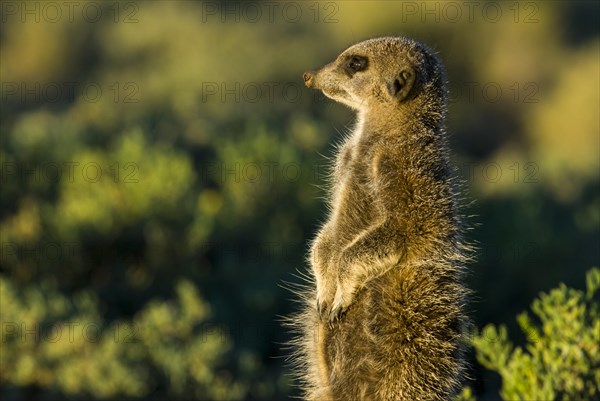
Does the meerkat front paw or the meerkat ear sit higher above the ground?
the meerkat ear

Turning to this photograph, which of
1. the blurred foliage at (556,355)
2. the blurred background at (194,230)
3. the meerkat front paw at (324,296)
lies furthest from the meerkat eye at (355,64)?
the blurred foliage at (556,355)

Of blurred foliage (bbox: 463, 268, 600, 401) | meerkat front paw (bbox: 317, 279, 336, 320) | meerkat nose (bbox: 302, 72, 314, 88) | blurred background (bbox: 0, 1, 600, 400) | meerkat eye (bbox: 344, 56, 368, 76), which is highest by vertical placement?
meerkat eye (bbox: 344, 56, 368, 76)

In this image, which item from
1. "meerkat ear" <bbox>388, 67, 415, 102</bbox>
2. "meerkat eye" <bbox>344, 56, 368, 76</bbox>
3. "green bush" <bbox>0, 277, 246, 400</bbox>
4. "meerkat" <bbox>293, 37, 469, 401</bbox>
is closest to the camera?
"meerkat" <bbox>293, 37, 469, 401</bbox>

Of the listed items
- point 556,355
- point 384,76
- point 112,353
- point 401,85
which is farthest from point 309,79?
point 112,353

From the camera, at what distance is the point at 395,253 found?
3.23 meters

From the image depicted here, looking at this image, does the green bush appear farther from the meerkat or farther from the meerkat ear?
the meerkat ear

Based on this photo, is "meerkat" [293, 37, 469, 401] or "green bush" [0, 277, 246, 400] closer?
"meerkat" [293, 37, 469, 401]

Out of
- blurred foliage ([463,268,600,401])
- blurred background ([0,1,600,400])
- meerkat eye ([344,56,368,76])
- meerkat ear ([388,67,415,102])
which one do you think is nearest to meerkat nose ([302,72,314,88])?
meerkat eye ([344,56,368,76])

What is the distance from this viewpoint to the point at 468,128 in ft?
62.3

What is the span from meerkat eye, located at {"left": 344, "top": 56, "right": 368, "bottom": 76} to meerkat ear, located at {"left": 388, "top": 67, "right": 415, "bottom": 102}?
0.78 feet

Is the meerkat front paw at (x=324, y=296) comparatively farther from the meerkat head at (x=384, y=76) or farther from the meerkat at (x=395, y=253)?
the meerkat head at (x=384, y=76)

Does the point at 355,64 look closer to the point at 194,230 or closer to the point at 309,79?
the point at 309,79

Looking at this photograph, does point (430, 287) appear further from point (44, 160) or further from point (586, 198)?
point (586, 198)

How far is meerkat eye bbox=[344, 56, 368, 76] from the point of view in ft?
11.8
